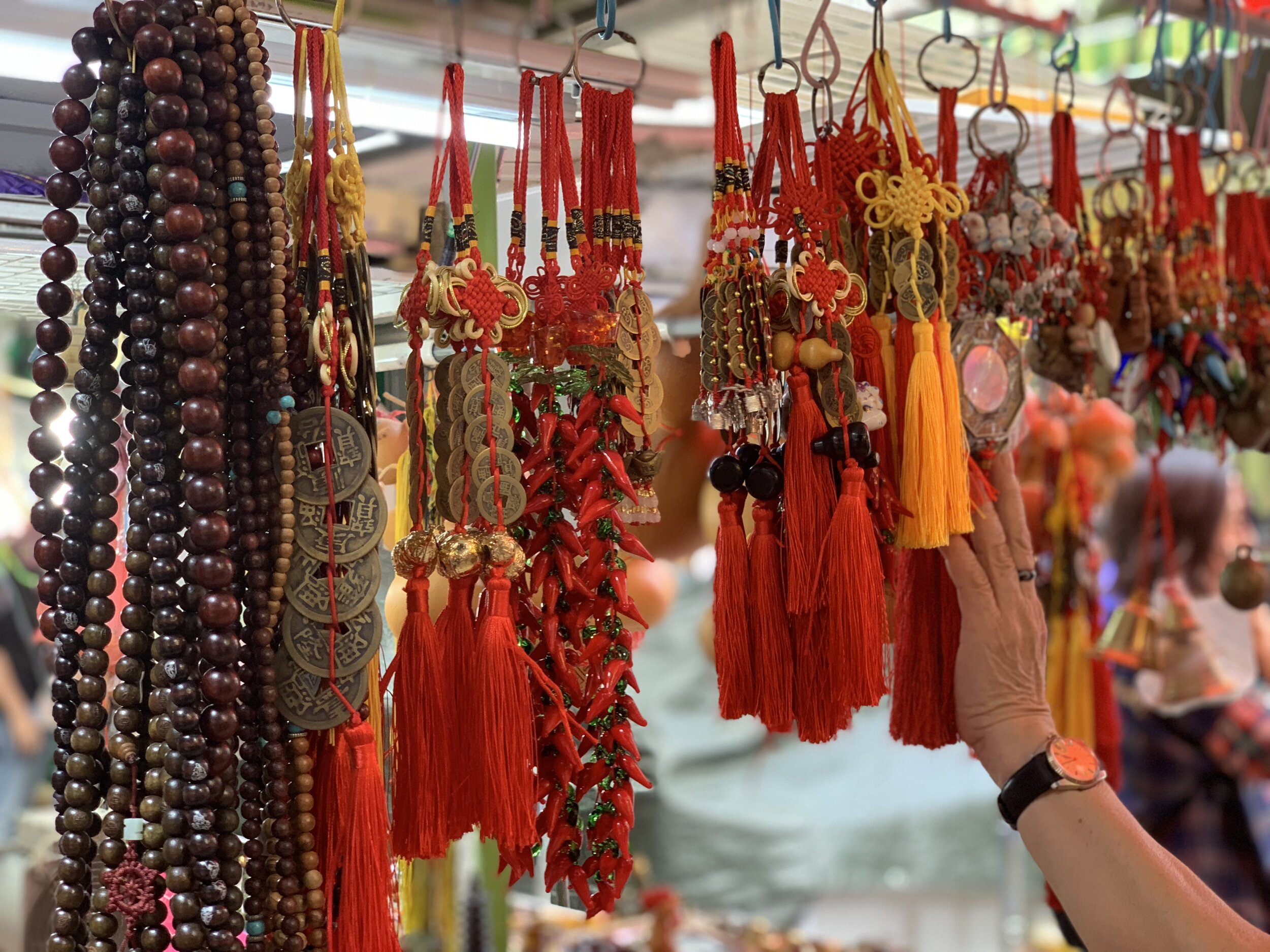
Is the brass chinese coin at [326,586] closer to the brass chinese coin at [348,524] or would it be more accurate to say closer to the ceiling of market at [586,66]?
the brass chinese coin at [348,524]

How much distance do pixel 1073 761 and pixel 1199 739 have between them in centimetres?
147

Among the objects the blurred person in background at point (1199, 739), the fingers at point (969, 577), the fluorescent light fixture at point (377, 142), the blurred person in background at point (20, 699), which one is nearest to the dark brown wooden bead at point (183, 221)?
the fluorescent light fixture at point (377, 142)

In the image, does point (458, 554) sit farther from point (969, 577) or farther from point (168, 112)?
point (969, 577)

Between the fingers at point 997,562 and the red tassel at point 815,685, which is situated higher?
the fingers at point 997,562

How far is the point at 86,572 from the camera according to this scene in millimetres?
863

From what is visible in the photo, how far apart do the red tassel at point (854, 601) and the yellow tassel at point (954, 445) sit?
0.11 m

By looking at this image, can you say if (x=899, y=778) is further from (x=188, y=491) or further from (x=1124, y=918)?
(x=188, y=491)

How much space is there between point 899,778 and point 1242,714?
4.86ft

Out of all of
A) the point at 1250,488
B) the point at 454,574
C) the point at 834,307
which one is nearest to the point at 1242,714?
the point at 1250,488

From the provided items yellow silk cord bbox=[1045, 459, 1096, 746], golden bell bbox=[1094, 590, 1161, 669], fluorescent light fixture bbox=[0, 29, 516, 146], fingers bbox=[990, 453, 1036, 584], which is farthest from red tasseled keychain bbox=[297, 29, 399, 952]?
golden bell bbox=[1094, 590, 1161, 669]

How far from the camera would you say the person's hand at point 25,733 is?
2.19m

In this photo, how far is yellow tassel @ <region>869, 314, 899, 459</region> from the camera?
3.86 ft

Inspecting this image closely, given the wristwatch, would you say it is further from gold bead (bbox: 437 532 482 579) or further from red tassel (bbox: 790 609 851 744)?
gold bead (bbox: 437 532 482 579)

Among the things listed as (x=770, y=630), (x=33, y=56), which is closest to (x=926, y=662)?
(x=770, y=630)
